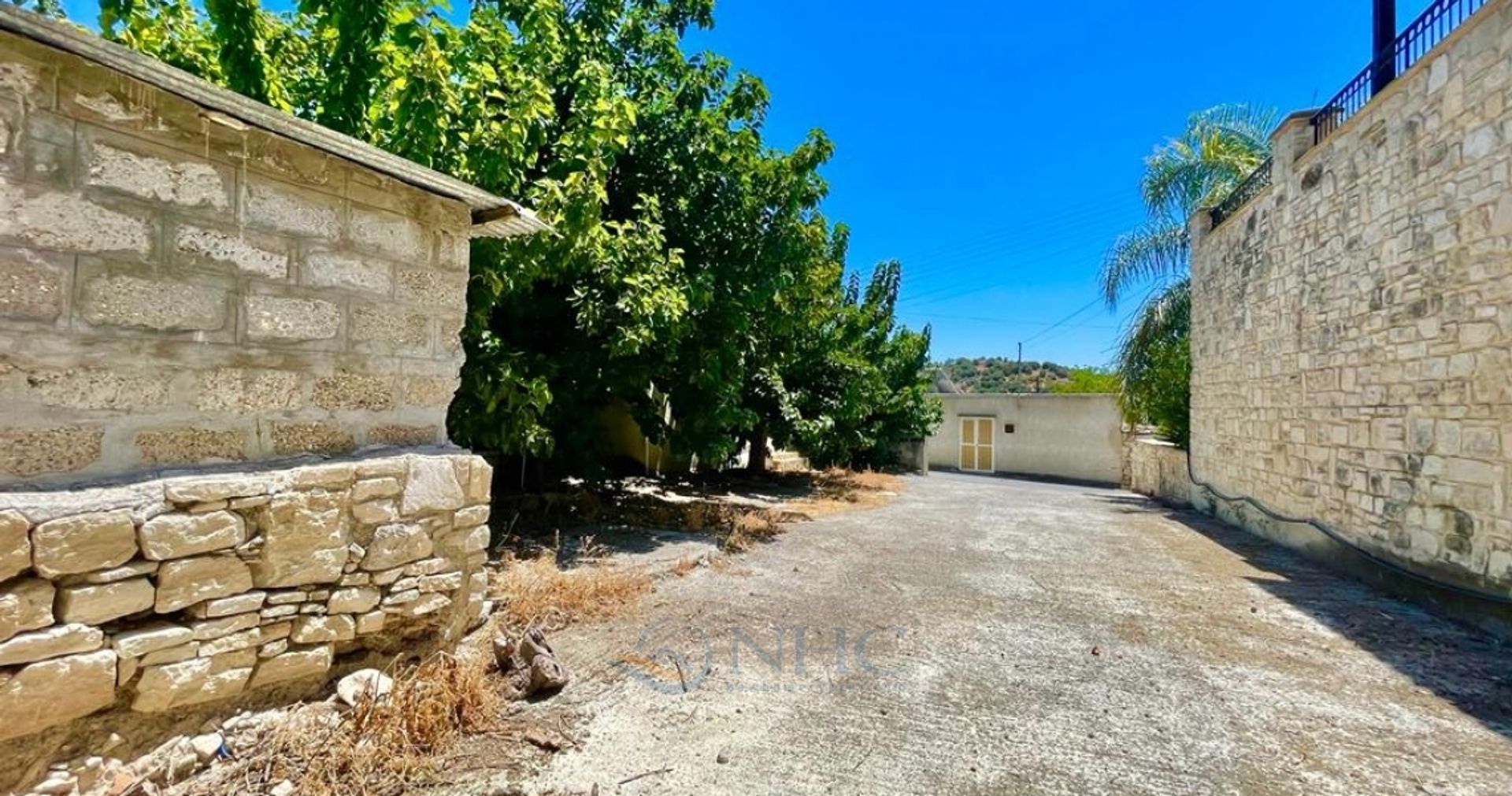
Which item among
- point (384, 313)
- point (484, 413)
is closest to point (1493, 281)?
point (384, 313)

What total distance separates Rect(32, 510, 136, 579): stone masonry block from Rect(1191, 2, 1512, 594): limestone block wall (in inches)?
326

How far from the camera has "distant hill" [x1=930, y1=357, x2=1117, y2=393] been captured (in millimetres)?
30734

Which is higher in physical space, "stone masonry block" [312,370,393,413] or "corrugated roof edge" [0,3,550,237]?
"corrugated roof edge" [0,3,550,237]

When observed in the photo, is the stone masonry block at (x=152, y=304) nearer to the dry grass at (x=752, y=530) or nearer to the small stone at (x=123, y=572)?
the small stone at (x=123, y=572)

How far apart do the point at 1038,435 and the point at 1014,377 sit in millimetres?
38793

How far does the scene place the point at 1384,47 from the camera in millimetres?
6305

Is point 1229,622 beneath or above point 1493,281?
beneath

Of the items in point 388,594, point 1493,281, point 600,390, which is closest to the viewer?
point 388,594

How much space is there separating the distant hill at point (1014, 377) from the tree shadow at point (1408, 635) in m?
22.5

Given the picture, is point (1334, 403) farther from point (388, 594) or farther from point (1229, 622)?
point (388, 594)

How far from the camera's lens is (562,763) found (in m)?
2.69

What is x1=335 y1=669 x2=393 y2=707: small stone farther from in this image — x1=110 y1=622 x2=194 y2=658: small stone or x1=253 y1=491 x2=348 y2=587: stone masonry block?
x1=110 y1=622 x2=194 y2=658: small stone

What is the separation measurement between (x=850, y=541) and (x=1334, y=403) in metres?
5.70

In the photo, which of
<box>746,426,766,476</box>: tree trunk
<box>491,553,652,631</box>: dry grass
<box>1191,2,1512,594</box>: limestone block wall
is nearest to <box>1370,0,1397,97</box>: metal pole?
<box>1191,2,1512,594</box>: limestone block wall
